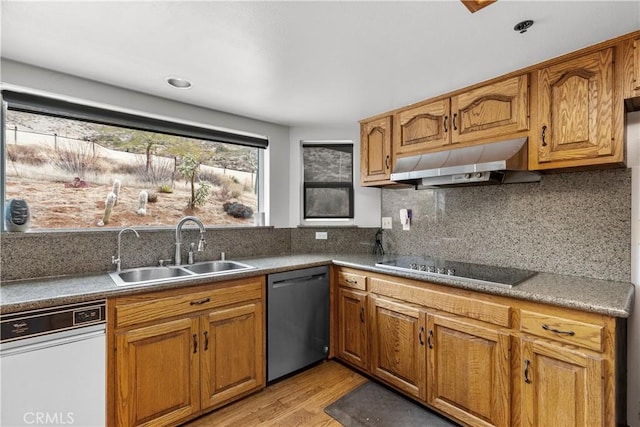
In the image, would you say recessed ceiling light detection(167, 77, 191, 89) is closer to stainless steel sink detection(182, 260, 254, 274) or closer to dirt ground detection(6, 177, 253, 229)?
dirt ground detection(6, 177, 253, 229)

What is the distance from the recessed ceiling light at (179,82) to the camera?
2096mm

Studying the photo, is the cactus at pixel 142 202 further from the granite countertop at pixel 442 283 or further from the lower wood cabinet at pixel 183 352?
the lower wood cabinet at pixel 183 352

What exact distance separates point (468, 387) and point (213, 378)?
1.59 meters

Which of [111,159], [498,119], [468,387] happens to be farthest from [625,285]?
[111,159]

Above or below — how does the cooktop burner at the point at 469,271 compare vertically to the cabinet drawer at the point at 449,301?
above

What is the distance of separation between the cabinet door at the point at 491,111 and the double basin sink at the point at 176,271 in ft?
6.06

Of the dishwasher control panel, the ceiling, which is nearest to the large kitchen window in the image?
the ceiling

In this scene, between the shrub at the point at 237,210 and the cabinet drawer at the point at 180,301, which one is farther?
the shrub at the point at 237,210

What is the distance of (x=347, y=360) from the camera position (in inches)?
101

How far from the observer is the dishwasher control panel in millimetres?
1344

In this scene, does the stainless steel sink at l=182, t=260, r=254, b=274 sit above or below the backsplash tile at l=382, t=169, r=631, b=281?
below

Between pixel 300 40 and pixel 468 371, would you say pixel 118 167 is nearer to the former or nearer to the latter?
pixel 300 40

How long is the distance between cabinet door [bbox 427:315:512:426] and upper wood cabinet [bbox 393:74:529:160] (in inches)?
49.6

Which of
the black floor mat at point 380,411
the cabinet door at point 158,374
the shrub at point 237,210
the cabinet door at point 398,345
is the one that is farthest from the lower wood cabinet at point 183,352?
the shrub at point 237,210
